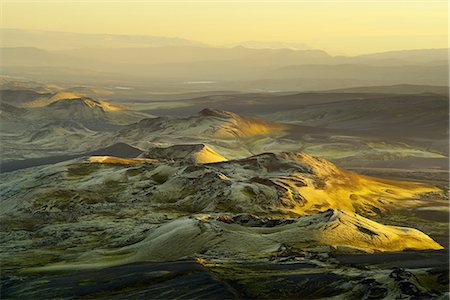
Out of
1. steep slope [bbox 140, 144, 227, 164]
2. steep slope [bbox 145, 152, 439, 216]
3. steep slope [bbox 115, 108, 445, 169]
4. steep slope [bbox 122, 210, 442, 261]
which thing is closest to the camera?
steep slope [bbox 122, 210, 442, 261]

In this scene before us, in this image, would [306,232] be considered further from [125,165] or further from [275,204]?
[125,165]

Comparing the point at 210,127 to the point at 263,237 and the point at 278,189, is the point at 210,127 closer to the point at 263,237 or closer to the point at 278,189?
the point at 278,189

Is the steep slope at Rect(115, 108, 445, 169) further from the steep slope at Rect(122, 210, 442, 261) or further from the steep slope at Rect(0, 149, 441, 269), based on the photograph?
the steep slope at Rect(122, 210, 442, 261)

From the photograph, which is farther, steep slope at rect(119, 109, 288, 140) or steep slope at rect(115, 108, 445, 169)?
steep slope at rect(119, 109, 288, 140)

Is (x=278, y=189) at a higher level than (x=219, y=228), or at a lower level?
lower

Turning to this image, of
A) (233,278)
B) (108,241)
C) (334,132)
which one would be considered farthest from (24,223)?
(334,132)

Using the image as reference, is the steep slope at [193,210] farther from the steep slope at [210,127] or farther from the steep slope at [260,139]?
the steep slope at [210,127]

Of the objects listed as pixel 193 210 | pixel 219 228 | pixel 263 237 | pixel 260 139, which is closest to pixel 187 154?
pixel 193 210

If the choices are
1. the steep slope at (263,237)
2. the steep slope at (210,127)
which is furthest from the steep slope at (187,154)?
the steep slope at (210,127)

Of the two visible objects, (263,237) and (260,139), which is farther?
(260,139)

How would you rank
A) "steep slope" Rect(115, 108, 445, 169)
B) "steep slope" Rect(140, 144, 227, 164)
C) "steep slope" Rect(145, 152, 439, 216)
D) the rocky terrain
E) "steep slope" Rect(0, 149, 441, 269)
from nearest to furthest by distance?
Result: the rocky terrain
"steep slope" Rect(0, 149, 441, 269)
"steep slope" Rect(145, 152, 439, 216)
"steep slope" Rect(140, 144, 227, 164)
"steep slope" Rect(115, 108, 445, 169)

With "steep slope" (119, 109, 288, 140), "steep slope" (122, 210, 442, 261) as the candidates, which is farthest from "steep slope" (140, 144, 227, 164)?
"steep slope" (119, 109, 288, 140)
